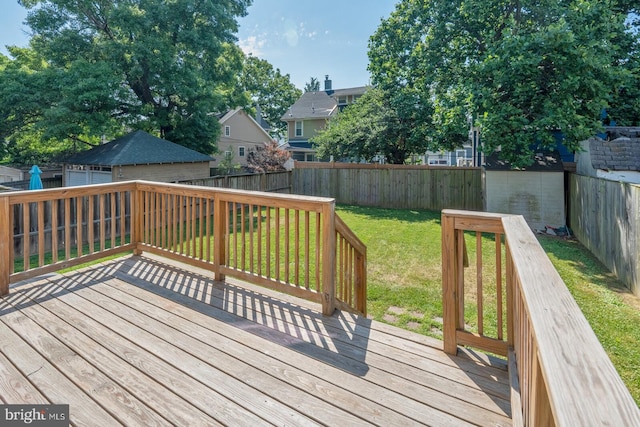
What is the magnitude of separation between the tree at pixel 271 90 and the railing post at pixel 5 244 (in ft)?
109

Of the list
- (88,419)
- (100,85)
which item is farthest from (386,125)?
(88,419)

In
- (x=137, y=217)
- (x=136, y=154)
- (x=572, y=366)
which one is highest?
(x=136, y=154)

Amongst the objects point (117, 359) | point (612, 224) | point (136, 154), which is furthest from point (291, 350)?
point (136, 154)

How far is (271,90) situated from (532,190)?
1212 inches

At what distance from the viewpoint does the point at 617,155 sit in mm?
6977

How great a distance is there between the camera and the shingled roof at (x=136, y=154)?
37.8ft

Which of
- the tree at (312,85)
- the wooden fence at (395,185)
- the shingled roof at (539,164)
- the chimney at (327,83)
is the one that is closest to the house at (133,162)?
the wooden fence at (395,185)

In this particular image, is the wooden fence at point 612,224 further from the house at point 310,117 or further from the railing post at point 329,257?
the house at point 310,117

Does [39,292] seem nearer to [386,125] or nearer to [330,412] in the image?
[330,412]

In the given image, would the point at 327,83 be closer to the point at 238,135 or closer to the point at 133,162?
the point at 238,135

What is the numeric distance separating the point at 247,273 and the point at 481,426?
2.35m

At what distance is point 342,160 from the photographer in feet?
55.4

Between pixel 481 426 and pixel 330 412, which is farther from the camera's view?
pixel 330 412

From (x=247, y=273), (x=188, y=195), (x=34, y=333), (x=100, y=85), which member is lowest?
(x=34, y=333)
